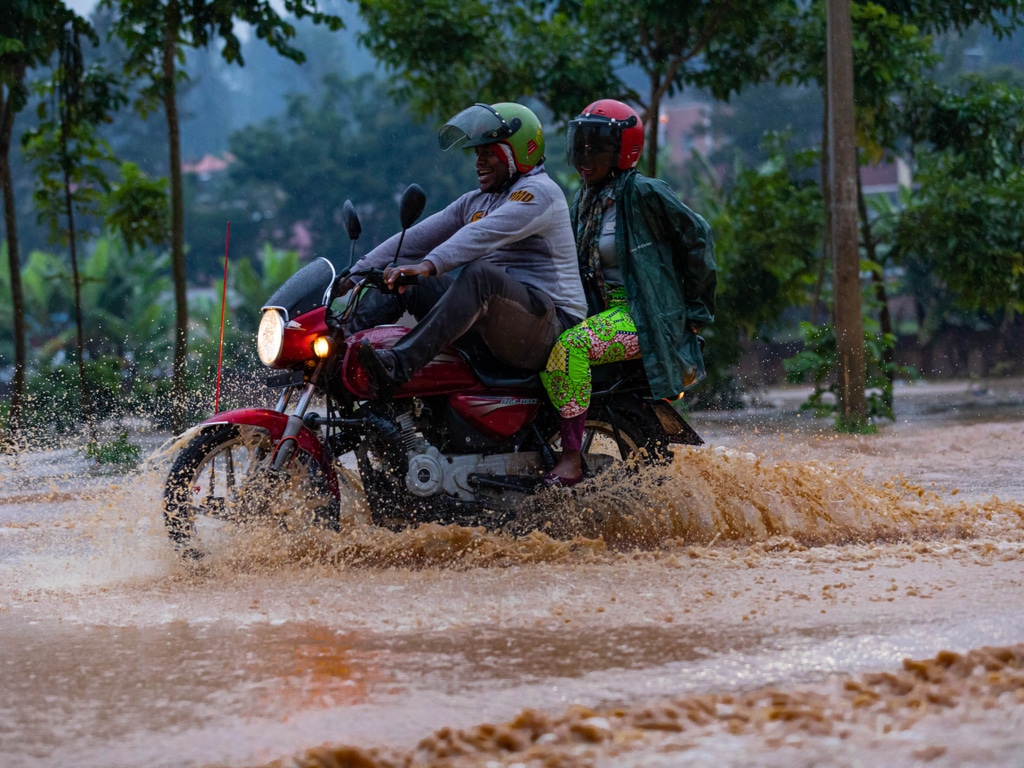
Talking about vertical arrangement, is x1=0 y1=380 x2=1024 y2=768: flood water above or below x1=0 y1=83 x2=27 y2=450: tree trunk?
below

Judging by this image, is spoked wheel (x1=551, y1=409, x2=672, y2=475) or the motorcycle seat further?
spoked wheel (x1=551, y1=409, x2=672, y2=475)

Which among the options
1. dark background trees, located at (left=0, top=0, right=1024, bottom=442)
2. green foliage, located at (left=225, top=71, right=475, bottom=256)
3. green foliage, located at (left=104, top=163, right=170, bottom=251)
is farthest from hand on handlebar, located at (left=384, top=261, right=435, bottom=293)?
green foliage, located at (left=225, top=71, right=475, bottom=256)

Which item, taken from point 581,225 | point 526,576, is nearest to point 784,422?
point 581,225

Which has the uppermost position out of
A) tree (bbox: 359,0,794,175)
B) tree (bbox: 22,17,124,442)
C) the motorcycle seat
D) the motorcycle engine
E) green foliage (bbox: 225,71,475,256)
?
green foliage (bbox: 225,71,475,256)

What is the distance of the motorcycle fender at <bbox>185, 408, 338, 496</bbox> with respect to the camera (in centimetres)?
570

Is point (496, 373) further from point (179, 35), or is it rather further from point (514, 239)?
point (179, 35)

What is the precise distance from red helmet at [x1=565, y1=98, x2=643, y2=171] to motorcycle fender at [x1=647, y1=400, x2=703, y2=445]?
118cm

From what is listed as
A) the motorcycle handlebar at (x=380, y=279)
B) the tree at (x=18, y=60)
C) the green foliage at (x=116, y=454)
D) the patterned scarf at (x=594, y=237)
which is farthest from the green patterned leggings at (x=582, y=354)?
the tree at (x=18, y=60)

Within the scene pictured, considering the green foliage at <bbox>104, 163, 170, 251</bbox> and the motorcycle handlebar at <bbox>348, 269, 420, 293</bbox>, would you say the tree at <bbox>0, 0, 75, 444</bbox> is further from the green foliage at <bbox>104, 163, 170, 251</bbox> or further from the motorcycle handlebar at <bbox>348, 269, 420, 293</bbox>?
the motorcycle handlebar at <bbox>348, 269, 420, 293</bbox>

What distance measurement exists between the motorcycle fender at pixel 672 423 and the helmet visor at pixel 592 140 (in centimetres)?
121

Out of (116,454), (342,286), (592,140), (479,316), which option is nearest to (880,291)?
(116,454)

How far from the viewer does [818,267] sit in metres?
17.0

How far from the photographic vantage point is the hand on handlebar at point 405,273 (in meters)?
5.68

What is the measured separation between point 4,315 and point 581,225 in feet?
82.0
